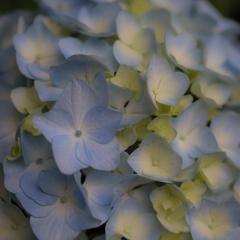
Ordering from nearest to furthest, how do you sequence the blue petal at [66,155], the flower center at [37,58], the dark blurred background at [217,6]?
the blue petal at [66,155] < the flower center at [37,58] < the dark blurred background at [217,6]

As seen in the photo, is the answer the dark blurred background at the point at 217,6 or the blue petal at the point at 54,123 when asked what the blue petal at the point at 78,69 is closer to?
the blue petal at the point at 54,123

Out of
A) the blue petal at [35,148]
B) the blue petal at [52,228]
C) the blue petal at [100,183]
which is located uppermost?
the blue petal at [35,148]

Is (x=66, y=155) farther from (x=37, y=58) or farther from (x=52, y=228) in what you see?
(x=37, y=58)

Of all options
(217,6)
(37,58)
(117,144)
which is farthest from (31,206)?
(217,6)

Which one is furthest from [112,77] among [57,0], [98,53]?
[57,0]

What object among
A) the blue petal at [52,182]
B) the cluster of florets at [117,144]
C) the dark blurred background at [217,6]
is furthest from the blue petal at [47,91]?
the dark blurred background at [217,6]

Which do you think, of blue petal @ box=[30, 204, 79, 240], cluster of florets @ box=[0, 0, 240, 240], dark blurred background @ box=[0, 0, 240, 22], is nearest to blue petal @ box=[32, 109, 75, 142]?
cluster of florets @ box=[0, 0, 240, 240]

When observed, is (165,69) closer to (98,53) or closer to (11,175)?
(98,53)
